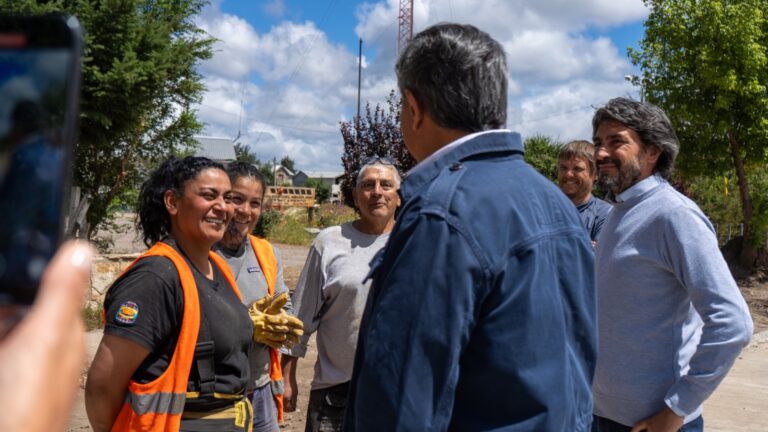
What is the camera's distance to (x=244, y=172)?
442cm

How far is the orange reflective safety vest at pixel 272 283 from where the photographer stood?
3.81 metres

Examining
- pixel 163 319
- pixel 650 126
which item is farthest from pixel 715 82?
pixel 163 319

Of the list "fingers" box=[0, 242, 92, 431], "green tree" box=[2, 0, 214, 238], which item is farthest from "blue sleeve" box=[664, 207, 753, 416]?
"green tree" box=[2, 0, 214, 238]

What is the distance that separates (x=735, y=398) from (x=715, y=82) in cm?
1035

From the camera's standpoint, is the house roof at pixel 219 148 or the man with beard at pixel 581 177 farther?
the house roof at pixel 219 148

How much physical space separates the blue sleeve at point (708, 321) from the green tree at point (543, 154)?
2070cm

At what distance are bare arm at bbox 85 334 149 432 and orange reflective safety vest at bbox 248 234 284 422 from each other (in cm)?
116

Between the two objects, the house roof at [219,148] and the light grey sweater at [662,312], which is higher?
the house roof at [219,148]

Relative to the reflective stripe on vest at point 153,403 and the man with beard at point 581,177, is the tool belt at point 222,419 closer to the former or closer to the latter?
the reflective stripe on vest at point 153,403

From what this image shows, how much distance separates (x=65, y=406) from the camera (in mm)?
685

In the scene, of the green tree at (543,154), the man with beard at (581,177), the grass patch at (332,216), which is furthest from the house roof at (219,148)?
the man with beard at (581,177)

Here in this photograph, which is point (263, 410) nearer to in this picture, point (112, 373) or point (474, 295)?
point (112, 373)

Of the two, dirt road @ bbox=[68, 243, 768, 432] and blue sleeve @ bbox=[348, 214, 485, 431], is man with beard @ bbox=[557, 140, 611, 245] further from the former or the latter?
blue sleeve @ bbox=[348, 214, 485, 431]

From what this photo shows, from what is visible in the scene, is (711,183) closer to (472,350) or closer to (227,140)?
(472,350)
